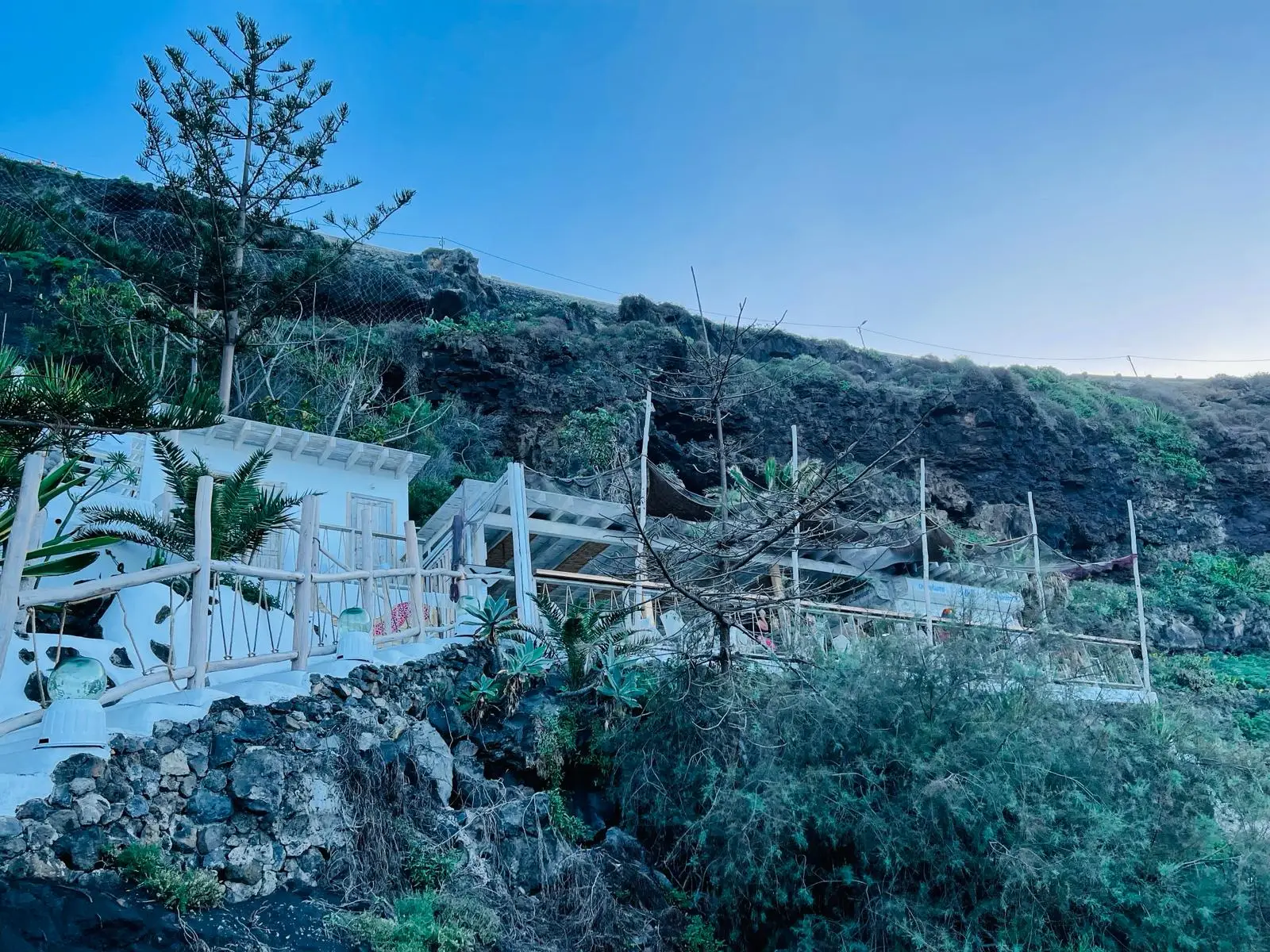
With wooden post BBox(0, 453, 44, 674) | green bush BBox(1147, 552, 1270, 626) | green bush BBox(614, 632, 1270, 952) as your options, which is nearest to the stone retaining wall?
wooden post BBox(0, 453, 44, 674)

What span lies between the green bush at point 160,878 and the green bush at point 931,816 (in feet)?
11.3

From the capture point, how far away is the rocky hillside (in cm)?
2448

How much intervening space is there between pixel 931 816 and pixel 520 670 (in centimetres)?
327

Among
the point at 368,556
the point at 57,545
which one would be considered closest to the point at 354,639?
the point at 368,556

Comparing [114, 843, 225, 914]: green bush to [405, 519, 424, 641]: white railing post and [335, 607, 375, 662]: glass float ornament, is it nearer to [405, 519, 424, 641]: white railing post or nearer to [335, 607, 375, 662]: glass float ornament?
[335, 607, 375, 662]: glass float ornament

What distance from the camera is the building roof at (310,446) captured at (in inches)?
509

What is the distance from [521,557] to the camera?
30.9 ft

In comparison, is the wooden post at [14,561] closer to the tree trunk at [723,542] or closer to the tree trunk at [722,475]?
the tree trunk at [723,542]

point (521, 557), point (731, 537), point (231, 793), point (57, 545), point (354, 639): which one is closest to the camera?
point (231, 793)

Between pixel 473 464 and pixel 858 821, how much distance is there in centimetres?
1747

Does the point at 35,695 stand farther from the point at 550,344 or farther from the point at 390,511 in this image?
the point at 550,344

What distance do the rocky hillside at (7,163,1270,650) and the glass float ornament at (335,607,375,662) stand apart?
16.0m

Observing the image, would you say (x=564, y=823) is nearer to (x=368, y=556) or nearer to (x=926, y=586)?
(x=368, y=556)

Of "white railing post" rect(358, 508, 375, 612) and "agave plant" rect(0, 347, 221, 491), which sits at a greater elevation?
"agave plant" rect(0, 347, 221, 491)
